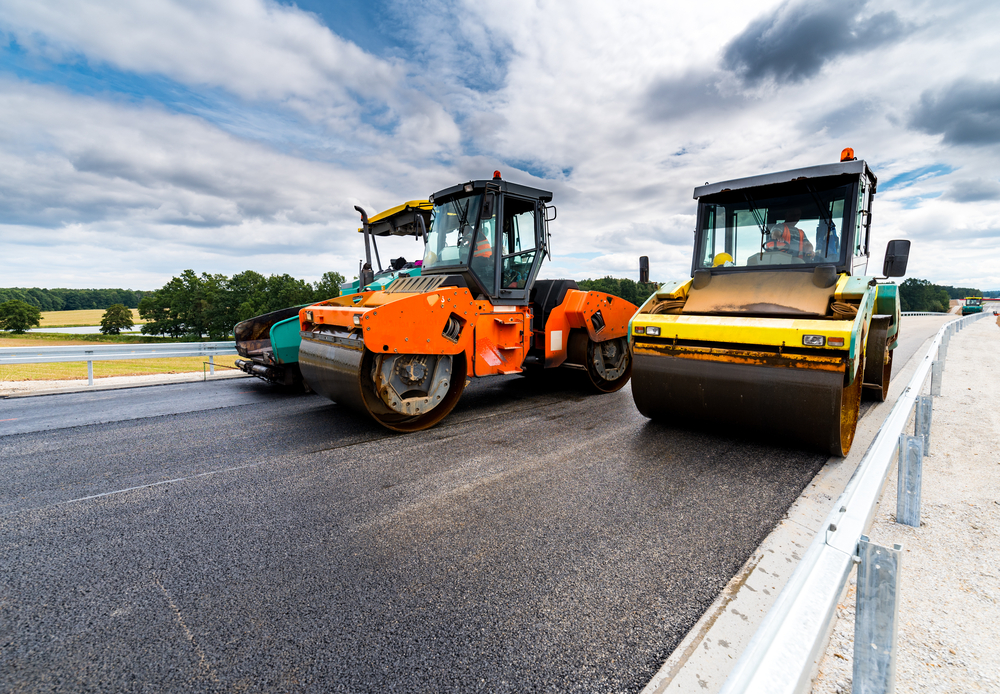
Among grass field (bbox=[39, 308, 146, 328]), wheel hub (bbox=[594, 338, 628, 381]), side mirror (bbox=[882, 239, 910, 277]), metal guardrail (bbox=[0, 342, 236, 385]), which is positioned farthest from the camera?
grass field (bbox=[39, 308, 146, 328])

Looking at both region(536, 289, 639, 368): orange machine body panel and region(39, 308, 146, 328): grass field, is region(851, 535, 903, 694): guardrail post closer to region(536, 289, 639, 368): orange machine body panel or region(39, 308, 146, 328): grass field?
region(536, 289, 639, 368): orange machine body panel

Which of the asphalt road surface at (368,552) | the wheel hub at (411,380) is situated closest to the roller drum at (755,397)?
the asphalt road surface at (368,552)

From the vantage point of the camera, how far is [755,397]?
4.10m

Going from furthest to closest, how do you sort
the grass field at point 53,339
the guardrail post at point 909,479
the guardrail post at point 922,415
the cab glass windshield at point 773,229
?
1. the grass field at point 53,339
2. the cab glass windshield at point 773,229
3. the guardrail post at point 922,415
4. the guardrail post at point 909,479

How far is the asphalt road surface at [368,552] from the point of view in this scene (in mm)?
1915

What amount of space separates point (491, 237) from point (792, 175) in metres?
3.30

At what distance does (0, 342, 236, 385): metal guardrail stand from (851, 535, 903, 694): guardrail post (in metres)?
9.89

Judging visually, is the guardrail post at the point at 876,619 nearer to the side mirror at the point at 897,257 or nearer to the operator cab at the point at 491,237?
the side mirror at the point at 897,257

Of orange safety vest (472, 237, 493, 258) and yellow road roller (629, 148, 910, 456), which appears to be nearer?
yellow road roller (629, 148, 910, 456)

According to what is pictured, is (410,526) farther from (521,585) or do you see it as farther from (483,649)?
(483,649)

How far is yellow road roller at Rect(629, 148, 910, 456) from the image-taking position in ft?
12.8

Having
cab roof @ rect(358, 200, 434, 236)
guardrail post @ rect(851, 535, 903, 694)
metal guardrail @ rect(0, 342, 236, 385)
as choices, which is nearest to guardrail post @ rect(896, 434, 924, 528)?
guardrail post @ rect(851, 535, 903, 694)

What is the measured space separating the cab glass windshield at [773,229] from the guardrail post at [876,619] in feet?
14.3

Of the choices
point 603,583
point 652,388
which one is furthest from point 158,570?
point 652,388
